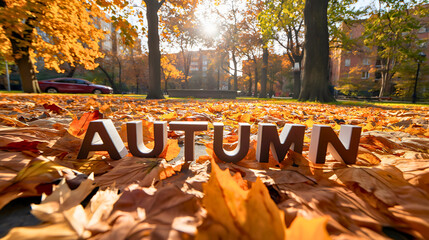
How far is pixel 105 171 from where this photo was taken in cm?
82

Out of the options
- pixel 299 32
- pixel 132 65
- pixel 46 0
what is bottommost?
pixel 46 0

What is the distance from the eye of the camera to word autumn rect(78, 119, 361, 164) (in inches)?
34.9

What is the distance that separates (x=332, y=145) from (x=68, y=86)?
804 inches

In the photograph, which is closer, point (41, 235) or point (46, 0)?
point (41, 235)

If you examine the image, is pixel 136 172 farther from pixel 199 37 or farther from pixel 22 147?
pixel 199 37

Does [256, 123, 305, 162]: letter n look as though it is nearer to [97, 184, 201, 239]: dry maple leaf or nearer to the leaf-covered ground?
the leaf-covered ground

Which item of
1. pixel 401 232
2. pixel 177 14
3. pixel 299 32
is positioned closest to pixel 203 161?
pixel 401 232

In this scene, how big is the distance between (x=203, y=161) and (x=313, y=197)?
546mm

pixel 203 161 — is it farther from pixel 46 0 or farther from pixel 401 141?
pixel 46 0

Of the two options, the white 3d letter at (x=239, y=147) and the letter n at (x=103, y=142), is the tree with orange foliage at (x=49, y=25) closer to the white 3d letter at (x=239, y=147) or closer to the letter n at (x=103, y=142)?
the letter n at (x=103, y=142)

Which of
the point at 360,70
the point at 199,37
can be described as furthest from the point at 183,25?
the point at 360,70

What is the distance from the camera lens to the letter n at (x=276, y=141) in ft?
2.93

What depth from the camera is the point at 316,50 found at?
7832mm

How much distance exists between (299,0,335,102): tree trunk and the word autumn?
7.67 meters
